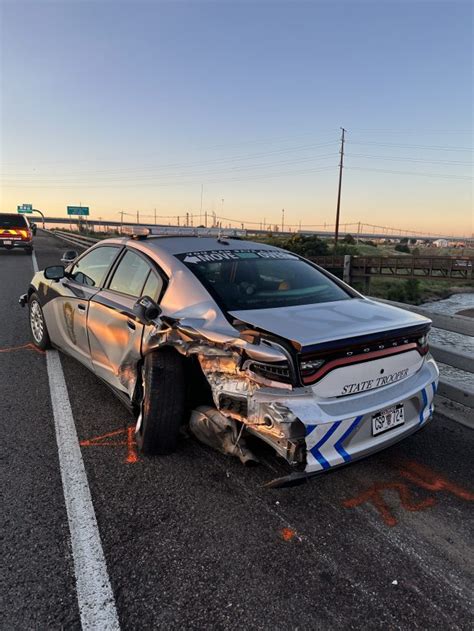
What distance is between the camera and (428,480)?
9.68 feet

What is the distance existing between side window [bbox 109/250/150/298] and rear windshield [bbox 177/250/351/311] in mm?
366

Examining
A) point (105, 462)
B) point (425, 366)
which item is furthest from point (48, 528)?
point (425, 366)

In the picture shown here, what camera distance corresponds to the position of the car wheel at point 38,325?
5.37 m

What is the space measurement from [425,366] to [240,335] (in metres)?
1.44

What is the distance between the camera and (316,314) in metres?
2.81

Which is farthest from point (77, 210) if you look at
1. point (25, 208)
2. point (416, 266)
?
point (416, 266)

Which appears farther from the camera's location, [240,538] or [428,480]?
[428,480]

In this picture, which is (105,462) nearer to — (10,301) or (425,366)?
(425,366)

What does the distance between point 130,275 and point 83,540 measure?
2089 mm

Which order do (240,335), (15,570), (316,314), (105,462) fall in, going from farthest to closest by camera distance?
(105,462), (316,314), (240,335), (15,570)

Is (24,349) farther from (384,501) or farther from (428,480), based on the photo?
(428,480)

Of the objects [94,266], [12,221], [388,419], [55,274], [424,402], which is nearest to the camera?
[388,419]

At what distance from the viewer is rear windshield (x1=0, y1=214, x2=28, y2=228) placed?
21688 mm

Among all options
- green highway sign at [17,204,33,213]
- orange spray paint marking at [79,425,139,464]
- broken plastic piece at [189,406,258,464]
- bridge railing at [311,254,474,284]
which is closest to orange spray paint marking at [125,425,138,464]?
orange spray paint marking at [79,425,139,464]
